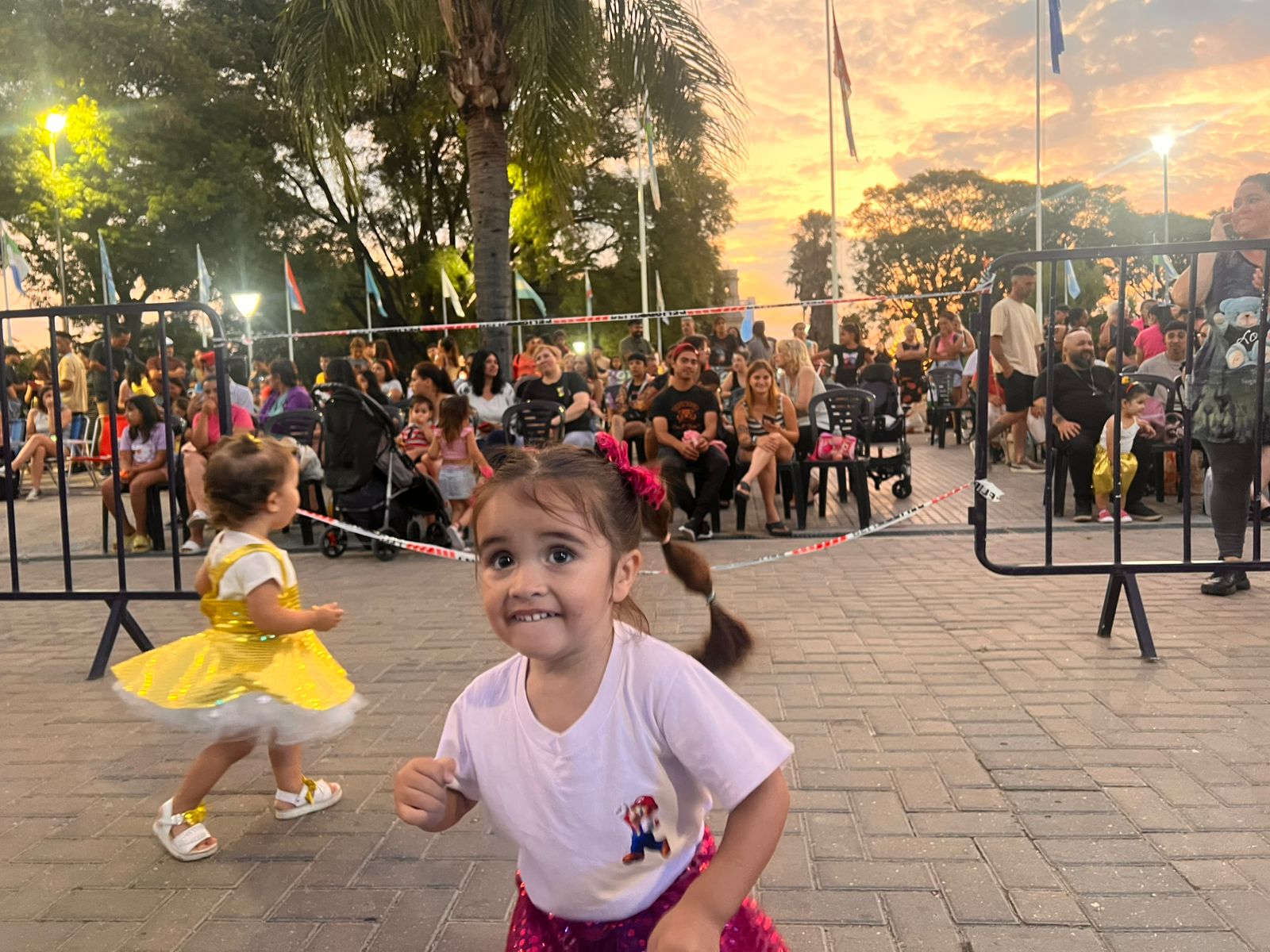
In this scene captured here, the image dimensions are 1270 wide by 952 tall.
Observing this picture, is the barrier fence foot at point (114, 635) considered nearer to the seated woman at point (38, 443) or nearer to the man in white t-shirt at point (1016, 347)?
the seated woman at point (38, 443)

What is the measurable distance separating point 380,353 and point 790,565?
33.9 feet

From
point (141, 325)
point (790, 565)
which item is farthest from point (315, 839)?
point (141, 325)

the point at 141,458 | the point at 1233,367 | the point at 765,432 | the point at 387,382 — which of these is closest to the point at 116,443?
the point at 141,458

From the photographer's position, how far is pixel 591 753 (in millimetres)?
1725

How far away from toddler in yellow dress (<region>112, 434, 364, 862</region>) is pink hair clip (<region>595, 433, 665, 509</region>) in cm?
159

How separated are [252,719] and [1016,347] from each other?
10117mm

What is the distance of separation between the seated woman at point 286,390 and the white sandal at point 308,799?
7.66 metres

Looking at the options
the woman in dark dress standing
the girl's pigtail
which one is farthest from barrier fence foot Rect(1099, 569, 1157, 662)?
the girl's pigtail

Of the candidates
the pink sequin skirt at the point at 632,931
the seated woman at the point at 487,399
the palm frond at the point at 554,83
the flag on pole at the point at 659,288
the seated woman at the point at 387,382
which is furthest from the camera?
the flag on pole at the point at 659,288

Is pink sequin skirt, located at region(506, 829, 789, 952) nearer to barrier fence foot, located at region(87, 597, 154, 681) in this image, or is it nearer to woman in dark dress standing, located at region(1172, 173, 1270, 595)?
barrier fence foot, located at region(87, 597, 154, 681)

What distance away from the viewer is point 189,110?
29375 millimetres

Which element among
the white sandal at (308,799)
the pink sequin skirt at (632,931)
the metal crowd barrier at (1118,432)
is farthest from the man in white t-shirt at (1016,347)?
the pink sequin skirt at (632,931)

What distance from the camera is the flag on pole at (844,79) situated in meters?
28.9

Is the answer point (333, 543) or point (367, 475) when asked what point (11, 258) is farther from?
point (367, 475)
